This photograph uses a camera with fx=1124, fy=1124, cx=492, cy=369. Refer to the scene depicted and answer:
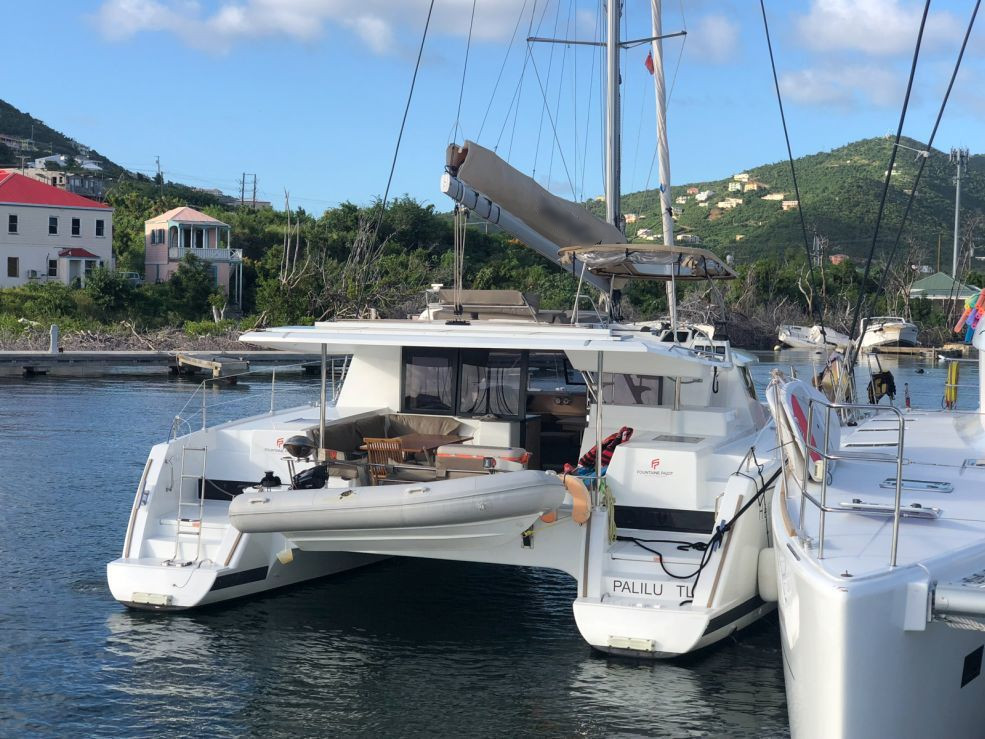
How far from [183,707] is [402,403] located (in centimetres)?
360

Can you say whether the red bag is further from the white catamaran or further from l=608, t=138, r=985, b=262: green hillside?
l=608, t=138, r=985, b=262: green hillside

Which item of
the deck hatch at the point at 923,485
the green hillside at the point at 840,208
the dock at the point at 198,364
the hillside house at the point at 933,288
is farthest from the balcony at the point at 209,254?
the deck hatch at the point at 923,485

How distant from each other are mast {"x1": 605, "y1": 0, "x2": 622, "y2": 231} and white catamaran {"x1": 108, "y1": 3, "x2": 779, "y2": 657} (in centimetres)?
303

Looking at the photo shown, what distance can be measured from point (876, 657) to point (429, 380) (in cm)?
550

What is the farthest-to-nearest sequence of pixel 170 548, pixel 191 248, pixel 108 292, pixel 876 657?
pixel 191 248 < pixel 108 292 < pixel 170 548 < pixel 876 657

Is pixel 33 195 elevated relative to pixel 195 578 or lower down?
elevated

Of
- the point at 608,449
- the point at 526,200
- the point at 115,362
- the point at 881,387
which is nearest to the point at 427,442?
the point at 608,449

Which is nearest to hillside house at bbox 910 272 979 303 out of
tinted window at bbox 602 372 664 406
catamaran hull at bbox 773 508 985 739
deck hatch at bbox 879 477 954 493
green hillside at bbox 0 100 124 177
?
tinted window at bbox 602 372 664 406

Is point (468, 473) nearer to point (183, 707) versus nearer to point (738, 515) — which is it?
point (738, 515)

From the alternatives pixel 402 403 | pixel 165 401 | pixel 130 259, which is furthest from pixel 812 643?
pixel 130 259

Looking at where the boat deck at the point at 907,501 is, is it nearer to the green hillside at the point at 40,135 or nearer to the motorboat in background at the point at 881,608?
the motorboat in background at the point at 881,608

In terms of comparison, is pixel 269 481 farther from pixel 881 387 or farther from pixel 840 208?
pixel 840 208

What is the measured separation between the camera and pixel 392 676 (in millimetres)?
8008

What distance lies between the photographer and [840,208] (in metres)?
93.1
